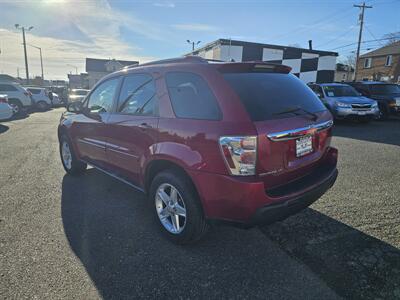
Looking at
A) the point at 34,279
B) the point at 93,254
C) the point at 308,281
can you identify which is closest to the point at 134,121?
the point at 93,254

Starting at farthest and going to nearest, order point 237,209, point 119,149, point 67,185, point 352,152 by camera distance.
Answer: point 352,152 < point 67,185 < point 119,149 < point 237,209

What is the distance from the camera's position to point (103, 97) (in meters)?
3.84

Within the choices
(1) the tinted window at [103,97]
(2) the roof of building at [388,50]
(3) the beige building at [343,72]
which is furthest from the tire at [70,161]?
(2) the roof of building at [388,50]

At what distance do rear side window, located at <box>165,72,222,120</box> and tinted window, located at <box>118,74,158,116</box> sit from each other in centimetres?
27

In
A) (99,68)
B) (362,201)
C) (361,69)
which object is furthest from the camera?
(99,68)

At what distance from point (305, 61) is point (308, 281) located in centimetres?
1581

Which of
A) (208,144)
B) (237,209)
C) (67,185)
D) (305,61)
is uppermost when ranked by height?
(305,61)

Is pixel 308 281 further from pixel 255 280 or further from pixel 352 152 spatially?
pixel 352 152

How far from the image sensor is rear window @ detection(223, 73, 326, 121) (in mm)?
2229

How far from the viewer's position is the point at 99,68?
55.4m

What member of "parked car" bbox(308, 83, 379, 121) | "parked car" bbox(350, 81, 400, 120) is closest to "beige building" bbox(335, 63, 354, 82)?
"parked car" bbox(350, 81, 400, 120)

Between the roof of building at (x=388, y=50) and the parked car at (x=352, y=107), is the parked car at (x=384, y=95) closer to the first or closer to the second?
the parked car at (x=352, y=107)

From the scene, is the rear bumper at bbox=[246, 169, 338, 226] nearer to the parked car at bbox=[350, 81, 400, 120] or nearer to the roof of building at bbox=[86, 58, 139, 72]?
the parked car at bbox=[350, 81, 400, 120]

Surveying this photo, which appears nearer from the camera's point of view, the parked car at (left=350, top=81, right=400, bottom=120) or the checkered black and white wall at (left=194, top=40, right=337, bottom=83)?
the parked car at (left=350, top=81, right=400, bottom=120)
